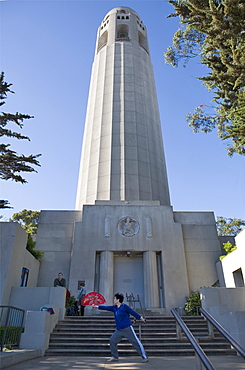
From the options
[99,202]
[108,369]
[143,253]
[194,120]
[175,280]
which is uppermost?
[194,120]

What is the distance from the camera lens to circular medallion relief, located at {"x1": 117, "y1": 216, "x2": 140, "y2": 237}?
1612 centimetres

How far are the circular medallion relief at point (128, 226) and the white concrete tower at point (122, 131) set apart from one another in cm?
283

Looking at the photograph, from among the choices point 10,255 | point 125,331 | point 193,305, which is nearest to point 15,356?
point 125,331

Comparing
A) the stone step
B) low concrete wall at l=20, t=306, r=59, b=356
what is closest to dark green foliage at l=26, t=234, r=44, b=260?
low concrete wall at l=20, t=306, r=59, b=356

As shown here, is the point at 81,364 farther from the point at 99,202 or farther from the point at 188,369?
the point at 99,202

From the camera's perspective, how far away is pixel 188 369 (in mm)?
5102

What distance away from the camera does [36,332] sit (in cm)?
745

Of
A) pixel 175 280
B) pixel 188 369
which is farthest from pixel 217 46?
pixel 175 280

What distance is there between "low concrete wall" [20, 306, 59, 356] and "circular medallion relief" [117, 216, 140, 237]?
847 cm

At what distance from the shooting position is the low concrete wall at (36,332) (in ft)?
23.7

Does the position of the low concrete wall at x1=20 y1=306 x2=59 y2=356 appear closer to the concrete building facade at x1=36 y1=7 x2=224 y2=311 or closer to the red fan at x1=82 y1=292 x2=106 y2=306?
the red fan at x1=82 y1=292 x2=106 y2=306

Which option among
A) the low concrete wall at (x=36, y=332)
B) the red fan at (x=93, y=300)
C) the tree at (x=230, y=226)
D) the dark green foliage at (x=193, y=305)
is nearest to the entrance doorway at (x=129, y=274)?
the dark green foliage at (x=193, y=305)

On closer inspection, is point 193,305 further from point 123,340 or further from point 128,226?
point 123,340

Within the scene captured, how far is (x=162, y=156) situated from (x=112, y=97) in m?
6.64
